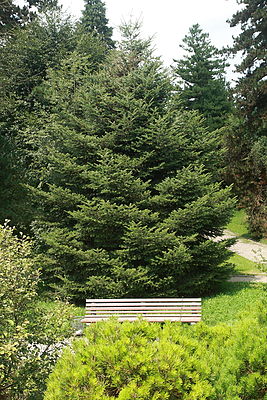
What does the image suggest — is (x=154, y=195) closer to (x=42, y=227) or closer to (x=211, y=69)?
(x=42, y=227)

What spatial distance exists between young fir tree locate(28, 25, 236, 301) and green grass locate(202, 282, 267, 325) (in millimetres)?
520

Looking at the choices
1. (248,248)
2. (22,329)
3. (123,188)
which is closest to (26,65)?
(123,188)

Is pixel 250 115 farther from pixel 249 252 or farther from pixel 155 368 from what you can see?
pixel 155 368

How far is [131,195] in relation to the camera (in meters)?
10.0

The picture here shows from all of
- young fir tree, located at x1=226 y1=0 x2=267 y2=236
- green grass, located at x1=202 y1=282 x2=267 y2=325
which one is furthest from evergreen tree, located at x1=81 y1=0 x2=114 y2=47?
green grass, located at x1=202 y1=282 x2=267 y2=325

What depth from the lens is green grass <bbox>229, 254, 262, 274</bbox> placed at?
1402cm

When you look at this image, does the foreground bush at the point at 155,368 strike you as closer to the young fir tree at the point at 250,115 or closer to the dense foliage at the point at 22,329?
the dense foliage at the point at 22,329

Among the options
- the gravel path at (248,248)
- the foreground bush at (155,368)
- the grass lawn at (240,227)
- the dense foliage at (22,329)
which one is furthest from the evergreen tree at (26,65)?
the grass lawn at (240,227)

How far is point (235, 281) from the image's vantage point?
40.4 feet

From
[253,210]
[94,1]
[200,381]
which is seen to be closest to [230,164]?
[253,210]

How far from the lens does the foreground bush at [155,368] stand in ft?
9.07

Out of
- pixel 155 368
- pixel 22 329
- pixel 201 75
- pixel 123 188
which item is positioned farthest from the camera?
pixel 201 75

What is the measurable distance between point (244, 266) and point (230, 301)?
5365 mm

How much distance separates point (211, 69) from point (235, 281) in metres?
24.7
